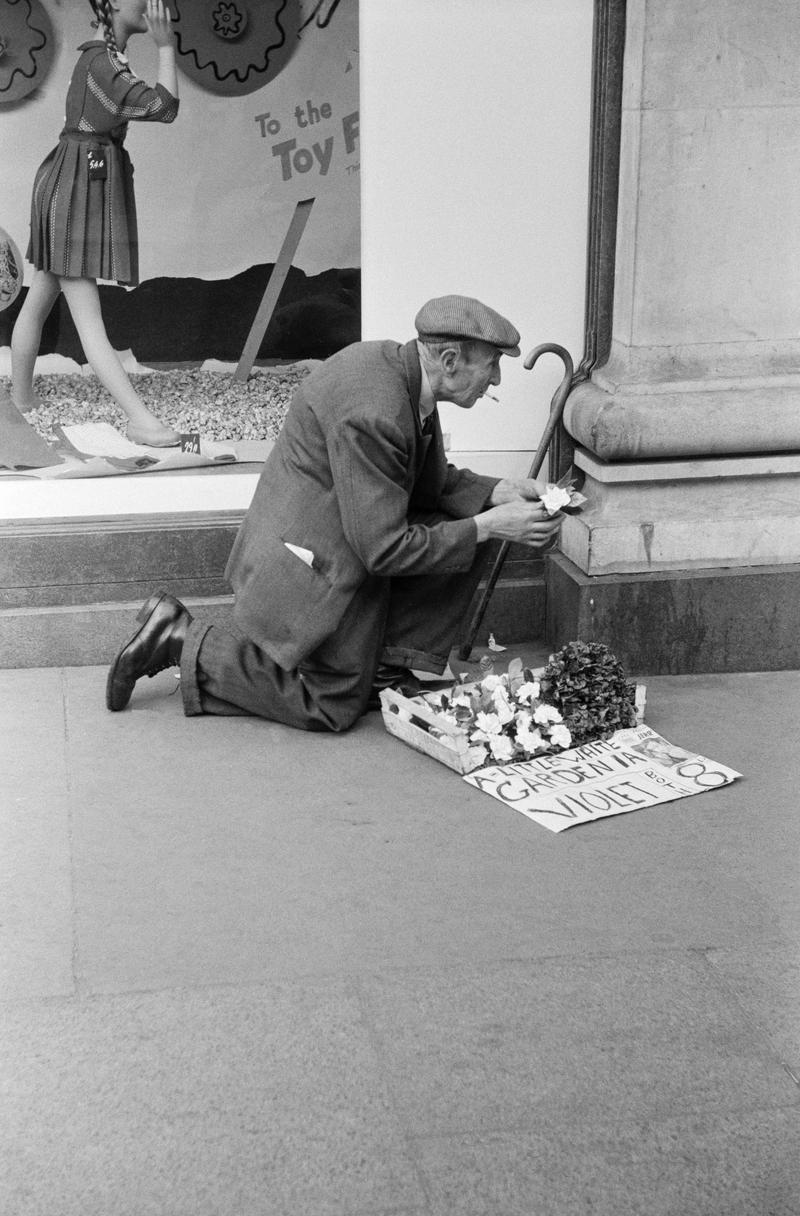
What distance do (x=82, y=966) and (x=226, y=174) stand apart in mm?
2904

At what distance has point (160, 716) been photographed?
4.48 meters

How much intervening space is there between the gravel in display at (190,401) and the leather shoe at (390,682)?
3.60ft

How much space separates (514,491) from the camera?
14.9 ft

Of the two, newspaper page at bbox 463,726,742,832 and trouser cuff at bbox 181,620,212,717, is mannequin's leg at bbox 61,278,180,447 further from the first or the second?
newspaper page at bbox 463,726,742,832

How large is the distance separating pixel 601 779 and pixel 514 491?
1.04 metres

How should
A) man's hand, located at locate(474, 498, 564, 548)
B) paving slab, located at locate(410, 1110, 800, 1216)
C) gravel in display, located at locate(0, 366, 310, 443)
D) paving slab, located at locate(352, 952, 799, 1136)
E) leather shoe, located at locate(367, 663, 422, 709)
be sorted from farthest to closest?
gravel in display, located at locate(0, 366, 310, 443) < leather shoe, located at locate(367, 663, 422, 709) < man's hand, located at locate(474, 498, 564, 548) < paving slab, located at locate(352, 952, 799, 1136) < paving slab, located at locate(410, 1110, 800, 1216)

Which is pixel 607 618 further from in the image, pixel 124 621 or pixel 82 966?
pixel 82 966

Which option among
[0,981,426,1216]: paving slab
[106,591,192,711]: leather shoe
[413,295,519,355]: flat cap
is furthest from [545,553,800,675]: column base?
[0,981,426,1216]: paving slab

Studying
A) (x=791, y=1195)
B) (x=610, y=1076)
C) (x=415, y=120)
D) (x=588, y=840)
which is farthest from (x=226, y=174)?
(x=791, y=1195)

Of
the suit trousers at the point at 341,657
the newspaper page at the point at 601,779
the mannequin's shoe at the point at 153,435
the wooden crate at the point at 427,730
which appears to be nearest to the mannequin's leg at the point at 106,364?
the mannequin's shoe at the point at 153,435

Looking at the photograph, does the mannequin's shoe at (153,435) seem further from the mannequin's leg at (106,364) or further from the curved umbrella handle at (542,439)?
the curved umbrella handle at (542,439)

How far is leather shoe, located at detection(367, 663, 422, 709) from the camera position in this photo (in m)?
4.56

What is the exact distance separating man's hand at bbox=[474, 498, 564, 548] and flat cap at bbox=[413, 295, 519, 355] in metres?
0.50

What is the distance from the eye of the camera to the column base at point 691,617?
486 cm
